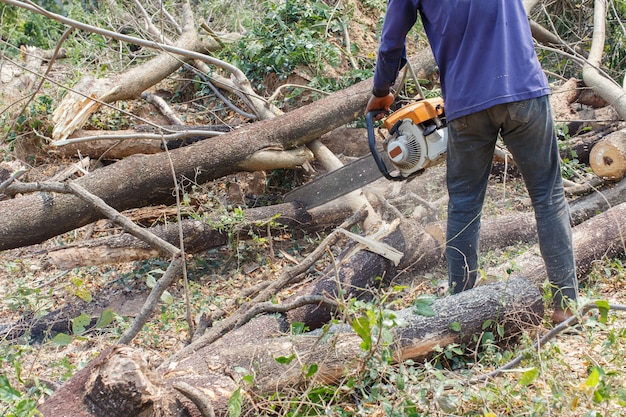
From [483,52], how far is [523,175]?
68 centimetres

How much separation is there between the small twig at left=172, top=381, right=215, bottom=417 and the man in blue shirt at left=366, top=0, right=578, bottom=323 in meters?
1.60

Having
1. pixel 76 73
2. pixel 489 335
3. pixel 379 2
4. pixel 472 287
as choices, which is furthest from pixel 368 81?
pixel 76 73

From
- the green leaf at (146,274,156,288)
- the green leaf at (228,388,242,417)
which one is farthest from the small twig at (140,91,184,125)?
the green leaf at (228,388,242,417)

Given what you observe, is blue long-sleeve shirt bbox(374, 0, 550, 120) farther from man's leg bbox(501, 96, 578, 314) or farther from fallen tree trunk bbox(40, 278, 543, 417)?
fallen tree trunk bbox(40, 278, 543, 417)

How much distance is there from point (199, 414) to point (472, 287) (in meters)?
1.72

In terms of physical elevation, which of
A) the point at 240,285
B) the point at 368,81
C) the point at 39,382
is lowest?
the point at 240,285

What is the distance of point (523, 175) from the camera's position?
122 inches

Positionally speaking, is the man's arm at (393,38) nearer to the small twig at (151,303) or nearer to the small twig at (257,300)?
the small twig at (257,300)

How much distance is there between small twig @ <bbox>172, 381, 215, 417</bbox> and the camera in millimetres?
2164

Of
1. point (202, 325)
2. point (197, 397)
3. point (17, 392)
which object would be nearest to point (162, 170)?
point (202, 325)

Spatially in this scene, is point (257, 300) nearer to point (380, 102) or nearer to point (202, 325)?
point (202, 325)

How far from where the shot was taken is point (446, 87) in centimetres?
301

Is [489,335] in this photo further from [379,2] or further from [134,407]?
[379,2]

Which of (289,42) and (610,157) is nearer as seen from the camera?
(610,157)
